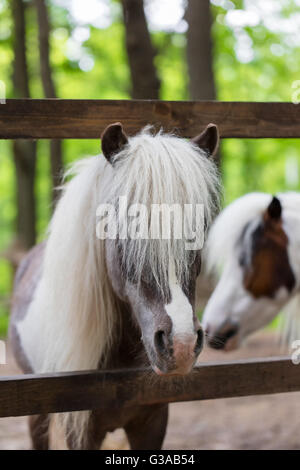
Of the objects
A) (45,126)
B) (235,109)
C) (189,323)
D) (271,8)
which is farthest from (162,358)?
(271,8)

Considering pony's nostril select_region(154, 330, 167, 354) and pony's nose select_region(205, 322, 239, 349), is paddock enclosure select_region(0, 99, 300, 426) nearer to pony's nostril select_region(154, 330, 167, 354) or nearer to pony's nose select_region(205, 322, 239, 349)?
Answer: pony's nostril select_region(154, 330, 167, 354)

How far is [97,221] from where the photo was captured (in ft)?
7.36

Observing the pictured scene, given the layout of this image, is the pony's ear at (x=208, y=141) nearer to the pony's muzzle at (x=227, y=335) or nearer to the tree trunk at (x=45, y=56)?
the pony's muzzle at (x=227, y=335)

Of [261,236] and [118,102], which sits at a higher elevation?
[118,102]

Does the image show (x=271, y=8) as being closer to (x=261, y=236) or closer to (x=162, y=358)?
(x=261, y=236)

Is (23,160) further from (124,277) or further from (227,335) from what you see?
(124,277)

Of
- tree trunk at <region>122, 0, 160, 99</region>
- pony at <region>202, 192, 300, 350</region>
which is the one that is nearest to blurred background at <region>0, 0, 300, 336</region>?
tree trunk at <region>122, 0, 160, 99</region>

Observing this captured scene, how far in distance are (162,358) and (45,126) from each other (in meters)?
1.00

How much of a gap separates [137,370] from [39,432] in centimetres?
102

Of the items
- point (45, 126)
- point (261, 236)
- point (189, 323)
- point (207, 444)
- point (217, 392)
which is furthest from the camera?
point (207, 444)

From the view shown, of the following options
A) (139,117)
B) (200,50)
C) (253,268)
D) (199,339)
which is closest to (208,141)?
(139,117)

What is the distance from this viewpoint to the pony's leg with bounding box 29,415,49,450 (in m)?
2.97

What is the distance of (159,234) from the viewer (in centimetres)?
195
